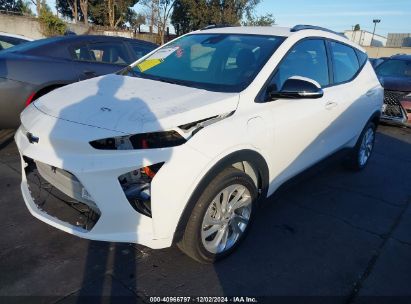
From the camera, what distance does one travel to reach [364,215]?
3918mm

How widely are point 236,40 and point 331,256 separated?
2.14 m

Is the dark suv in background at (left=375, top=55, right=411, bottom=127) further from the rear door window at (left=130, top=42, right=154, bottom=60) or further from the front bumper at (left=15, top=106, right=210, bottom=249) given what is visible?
the front bumper at (left=15, top=106, right=210, bottom=249)

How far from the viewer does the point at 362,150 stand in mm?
5102

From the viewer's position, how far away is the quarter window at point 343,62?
4.05 m

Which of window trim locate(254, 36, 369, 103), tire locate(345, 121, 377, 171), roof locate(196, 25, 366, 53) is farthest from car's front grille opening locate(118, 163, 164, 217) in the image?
tire locate(345, 121, 377, 171)

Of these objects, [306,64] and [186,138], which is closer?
[186,138]

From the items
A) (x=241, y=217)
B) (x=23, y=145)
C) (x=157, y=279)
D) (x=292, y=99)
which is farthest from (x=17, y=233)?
(x=292, y=99)

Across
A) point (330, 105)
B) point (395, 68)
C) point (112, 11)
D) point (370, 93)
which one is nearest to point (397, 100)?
point (395, 68)

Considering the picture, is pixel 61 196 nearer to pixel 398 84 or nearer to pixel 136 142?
pixel 136 142

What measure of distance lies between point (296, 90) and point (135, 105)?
1290 millimetres

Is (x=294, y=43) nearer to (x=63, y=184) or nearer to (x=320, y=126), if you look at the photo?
(x=320, y=126)

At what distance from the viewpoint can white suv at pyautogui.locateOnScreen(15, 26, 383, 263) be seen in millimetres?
2309

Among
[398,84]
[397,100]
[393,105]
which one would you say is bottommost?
[393,105]

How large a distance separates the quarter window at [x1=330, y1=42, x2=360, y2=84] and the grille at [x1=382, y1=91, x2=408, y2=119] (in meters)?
3.77
